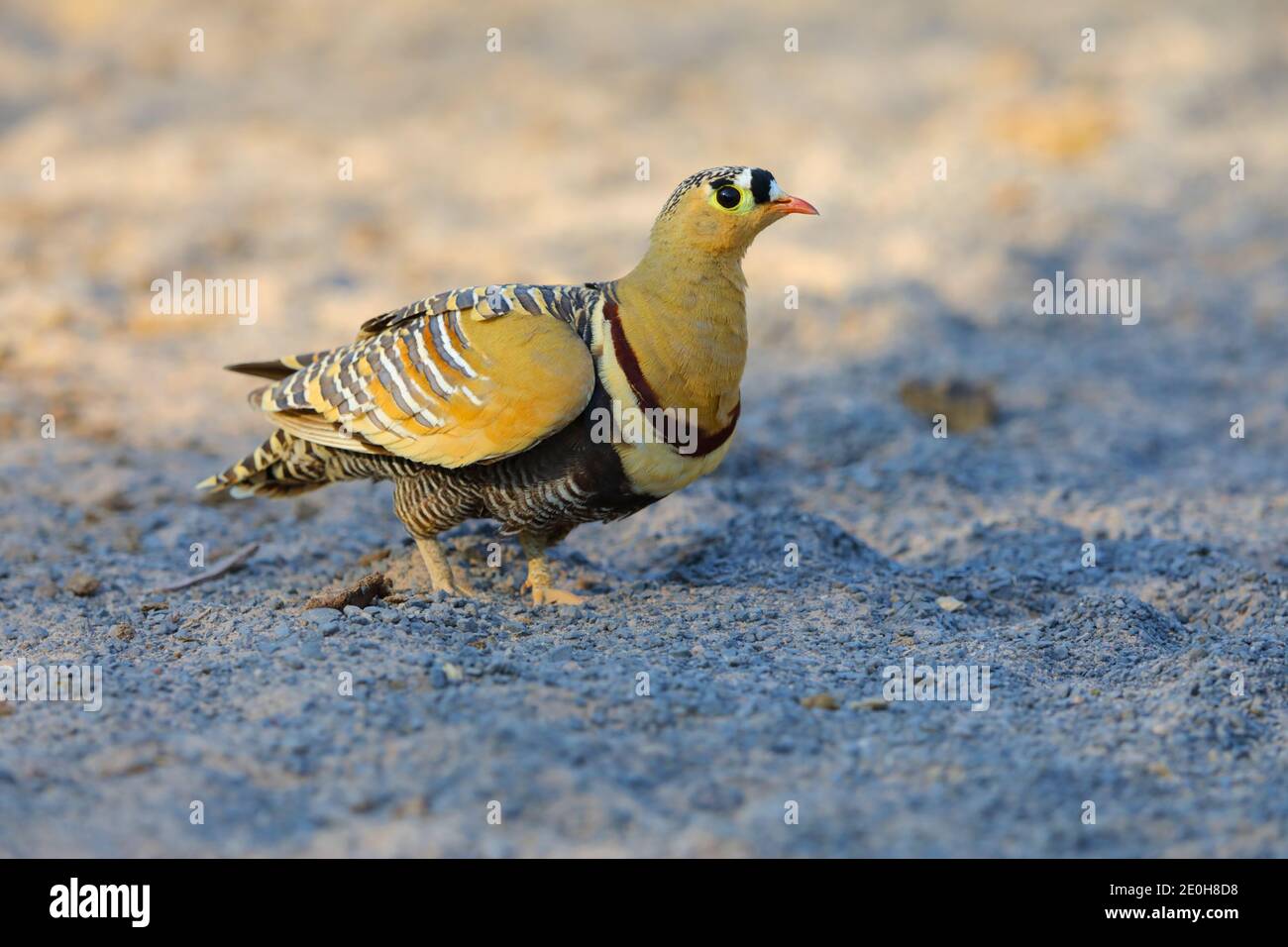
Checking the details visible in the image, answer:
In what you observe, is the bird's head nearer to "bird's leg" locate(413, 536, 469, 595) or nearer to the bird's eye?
the bird's eye

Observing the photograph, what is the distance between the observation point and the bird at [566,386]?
5.35m

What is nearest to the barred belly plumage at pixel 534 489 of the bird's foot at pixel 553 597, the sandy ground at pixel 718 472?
the bird's foot at pixel 553 597

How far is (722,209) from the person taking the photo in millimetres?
5527

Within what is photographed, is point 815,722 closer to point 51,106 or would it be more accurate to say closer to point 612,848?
point 612,848

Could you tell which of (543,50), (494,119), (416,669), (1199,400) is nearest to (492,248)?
(494,119)

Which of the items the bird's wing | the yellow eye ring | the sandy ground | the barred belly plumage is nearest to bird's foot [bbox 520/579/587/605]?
the sandy ground

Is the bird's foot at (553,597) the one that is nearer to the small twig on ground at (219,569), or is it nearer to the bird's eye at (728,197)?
the small twig on ground at (219,569)

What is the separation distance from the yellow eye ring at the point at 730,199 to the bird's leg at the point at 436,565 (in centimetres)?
179

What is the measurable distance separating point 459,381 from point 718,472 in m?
2.80

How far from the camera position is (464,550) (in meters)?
6.50

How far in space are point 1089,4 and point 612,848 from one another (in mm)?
14137

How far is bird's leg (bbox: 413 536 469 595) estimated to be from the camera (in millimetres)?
5910

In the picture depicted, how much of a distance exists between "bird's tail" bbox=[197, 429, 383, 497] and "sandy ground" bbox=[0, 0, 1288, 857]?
39cm

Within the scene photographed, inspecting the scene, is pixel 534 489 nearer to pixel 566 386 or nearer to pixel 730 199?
pixel 566 386
